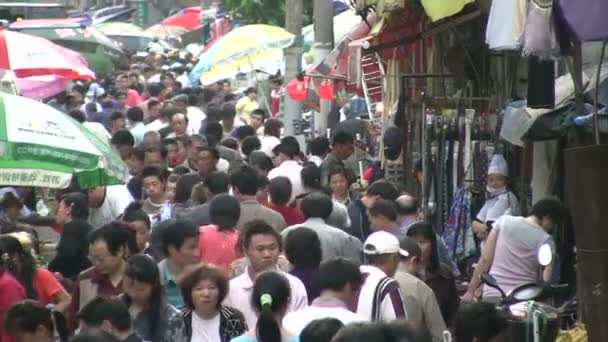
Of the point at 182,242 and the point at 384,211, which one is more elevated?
the point at 182,242

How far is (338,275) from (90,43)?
28.9 metres

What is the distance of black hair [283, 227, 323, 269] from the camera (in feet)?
32.9

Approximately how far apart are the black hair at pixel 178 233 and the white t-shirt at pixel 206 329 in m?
1.47

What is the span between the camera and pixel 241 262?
35.1 feet

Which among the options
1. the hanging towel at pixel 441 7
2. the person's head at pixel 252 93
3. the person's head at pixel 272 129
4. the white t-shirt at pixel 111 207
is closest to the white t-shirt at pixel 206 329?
the hanging towel at pixel 441 7

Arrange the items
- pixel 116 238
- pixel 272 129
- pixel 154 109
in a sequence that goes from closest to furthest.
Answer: pixel 116 238
pixel 272 129
pixel 154 109

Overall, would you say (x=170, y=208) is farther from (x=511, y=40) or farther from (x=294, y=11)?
(x=294, y=11)

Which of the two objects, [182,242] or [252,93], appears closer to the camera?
[182,242]

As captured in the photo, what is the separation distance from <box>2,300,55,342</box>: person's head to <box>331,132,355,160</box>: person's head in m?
8.42

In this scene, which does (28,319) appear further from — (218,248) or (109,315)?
(218,248)

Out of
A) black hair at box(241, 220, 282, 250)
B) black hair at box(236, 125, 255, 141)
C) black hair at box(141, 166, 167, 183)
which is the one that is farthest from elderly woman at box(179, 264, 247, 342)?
black hair at box(236, 125, 255, 141)

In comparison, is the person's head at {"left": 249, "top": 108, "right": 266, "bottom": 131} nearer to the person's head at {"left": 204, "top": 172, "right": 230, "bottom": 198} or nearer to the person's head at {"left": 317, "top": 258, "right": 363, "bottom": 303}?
the person's head at {"left": 204, "top": 172, "right": 230, "bottom": 198}

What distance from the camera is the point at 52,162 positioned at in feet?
33.2

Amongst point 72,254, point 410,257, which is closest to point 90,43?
point 72,254
